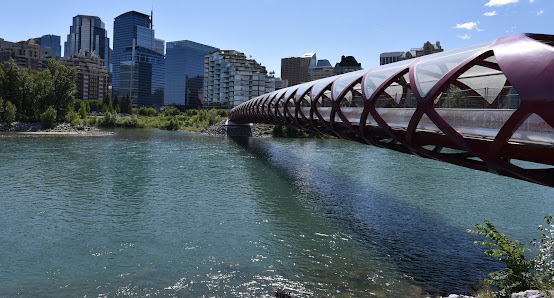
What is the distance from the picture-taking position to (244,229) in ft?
50.5

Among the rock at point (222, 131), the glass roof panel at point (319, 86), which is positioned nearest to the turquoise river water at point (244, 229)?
the glass roof panel at point (319, 86)

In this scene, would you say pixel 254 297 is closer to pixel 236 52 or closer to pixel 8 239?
pixel 8 239

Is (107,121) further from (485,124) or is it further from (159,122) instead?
(485,124)

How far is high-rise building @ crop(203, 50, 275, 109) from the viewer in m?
143

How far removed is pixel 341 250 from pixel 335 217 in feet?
14.3

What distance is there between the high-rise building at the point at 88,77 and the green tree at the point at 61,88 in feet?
340

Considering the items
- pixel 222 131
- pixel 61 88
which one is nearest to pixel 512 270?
pixel 222 131

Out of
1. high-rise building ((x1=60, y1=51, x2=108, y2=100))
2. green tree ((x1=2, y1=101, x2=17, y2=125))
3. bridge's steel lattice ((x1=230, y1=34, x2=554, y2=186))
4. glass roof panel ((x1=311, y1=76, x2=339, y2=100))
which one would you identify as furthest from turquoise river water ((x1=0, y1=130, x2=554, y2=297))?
high-rise building ((x1=60, y1=51, x2=108, y2=100))

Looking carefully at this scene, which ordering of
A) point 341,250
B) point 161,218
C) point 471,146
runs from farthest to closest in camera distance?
point 161,218 → point 341,250 → point 471,146

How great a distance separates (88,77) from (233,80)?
77.0m

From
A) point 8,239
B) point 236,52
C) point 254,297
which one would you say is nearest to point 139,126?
point 236,52

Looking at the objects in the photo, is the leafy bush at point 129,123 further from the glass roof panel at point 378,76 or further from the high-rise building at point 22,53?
the high-rise building at point 22,53

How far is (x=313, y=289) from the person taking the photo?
1018 cm

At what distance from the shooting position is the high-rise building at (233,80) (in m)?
143
